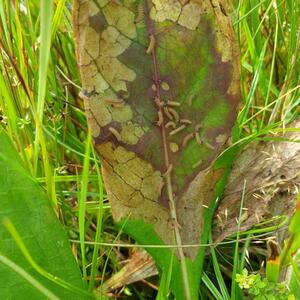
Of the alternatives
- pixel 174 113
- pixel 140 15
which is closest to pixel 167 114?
pixel 174 113

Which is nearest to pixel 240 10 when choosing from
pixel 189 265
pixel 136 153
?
pixel 136 153

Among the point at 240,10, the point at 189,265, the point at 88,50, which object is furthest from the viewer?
the point at 240,10

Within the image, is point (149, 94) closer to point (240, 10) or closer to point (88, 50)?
point (88, 50)

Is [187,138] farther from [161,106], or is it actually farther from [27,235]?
[27,235]

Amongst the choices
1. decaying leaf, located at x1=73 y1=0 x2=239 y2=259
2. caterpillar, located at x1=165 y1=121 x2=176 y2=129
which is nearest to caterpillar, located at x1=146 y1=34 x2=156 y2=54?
decaying leaf, located at x1=73 y1=0 x2=239 y2=259

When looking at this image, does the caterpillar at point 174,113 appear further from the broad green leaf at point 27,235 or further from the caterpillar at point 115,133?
the broad green leaf at point 27,235

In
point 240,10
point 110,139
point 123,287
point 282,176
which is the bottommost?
point 123,287

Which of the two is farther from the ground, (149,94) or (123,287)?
(149,94)
